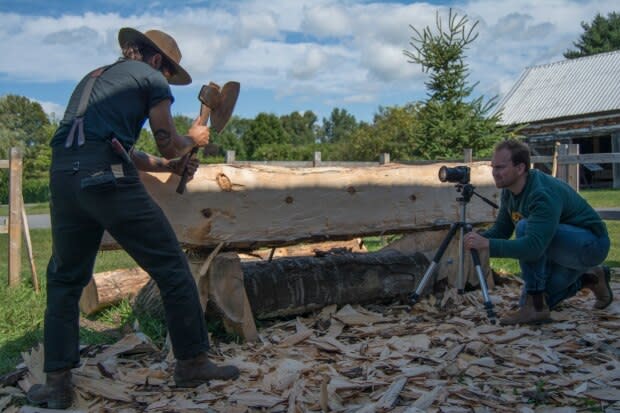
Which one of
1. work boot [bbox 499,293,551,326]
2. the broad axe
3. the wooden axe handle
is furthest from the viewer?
work boot [bbox 499,293,551,326]

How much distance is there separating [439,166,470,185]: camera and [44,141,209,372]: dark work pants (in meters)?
Result: 2.11

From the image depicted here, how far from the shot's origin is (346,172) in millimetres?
4777

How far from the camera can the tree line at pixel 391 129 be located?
11758 millimetres

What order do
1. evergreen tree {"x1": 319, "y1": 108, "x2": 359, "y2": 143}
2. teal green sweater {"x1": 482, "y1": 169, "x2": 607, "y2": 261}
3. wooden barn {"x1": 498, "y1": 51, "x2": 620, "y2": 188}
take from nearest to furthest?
teal green sweater {"x1": 482, "y1": 169, "x2": 607, "y2": 261} → wooden barn {"x1": 498, "y1": 51, "x2": 620, "y2": 188} → evergreen tree {"x1": 319, "y1": 108, "x2": 359, "y2": 143}

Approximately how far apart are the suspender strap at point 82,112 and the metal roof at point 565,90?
23.2 metres

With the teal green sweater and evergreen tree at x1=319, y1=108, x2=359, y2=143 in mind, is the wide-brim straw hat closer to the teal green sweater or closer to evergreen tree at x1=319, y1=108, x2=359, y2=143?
the teal green sweater

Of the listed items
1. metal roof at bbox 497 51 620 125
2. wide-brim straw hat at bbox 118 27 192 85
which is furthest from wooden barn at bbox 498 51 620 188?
wide-brim straw hat at bbox 118 27 192 85

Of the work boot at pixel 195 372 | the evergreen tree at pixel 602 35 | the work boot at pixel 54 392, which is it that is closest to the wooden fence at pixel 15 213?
the work boot at pixel 54 392

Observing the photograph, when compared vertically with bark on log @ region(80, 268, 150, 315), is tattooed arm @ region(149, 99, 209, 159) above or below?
above

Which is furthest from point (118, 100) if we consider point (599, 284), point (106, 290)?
point (599, 284)

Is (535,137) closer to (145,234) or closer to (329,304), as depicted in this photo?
(329,304)

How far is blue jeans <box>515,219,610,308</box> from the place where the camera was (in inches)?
169

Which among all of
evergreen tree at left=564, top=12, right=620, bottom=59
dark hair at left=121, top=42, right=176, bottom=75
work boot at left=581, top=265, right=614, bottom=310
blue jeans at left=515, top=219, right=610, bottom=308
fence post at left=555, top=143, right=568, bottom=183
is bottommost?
work boot at left=581, top=265, right=614, bottom=310

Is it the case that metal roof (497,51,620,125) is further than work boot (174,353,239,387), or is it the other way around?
metal roof (497,51,620,125)
